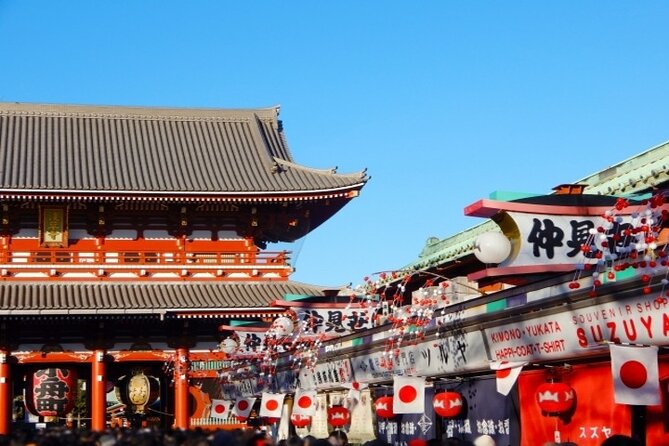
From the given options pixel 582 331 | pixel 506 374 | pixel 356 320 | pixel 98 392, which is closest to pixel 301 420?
pixel 356 320

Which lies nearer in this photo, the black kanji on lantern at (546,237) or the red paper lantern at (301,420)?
the black kanji on lantern at (546,237)

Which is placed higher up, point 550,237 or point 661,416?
point 550,237

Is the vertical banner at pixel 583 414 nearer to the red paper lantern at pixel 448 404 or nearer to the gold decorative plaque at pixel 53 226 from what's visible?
the red paper lantern at pixel 448 404

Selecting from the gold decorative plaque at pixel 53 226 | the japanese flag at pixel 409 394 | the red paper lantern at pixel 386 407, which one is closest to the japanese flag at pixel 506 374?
the japanese flag at pixel 409 394

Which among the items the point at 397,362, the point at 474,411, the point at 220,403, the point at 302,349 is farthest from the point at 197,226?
the point at 474,411

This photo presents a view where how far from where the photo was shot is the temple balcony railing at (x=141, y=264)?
39.6 metres

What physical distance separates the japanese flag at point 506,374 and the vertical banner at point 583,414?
0.54m

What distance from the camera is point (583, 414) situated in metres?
18.4

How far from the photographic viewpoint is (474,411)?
2269cm

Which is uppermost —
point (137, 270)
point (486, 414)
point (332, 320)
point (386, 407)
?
point (137, 270)

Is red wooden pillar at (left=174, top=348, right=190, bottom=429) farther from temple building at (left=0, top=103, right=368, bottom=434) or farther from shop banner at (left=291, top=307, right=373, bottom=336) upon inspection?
shop banner at (left=291, top=307, right=373, bottom=336)

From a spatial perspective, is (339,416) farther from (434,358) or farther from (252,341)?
(252,341)

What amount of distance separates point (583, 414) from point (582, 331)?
1.73 m

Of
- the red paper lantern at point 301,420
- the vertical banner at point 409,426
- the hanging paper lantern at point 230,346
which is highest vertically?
the hanging paper lantern at point 230,346
